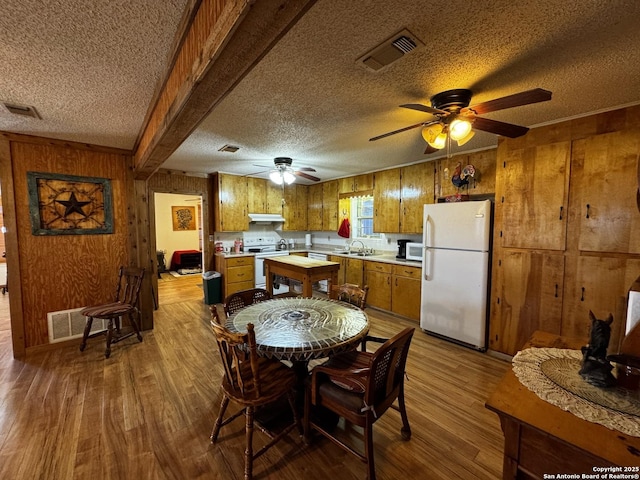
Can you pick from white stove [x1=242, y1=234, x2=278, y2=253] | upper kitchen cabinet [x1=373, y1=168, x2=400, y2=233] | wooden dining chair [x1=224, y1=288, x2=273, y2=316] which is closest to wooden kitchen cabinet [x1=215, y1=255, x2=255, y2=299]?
white stove [x1=242, y1=234, x2=278, y2=253]

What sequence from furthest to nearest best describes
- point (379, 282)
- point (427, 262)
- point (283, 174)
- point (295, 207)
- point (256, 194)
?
point (295, 207), point (256, 194), point (379, 282), point (283, 174), point (427, 262)

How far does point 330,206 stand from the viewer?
5688mm

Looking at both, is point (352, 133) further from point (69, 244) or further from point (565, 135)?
point (69, 244)

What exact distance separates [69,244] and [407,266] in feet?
14.2

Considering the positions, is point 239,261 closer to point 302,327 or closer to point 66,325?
point 66,325

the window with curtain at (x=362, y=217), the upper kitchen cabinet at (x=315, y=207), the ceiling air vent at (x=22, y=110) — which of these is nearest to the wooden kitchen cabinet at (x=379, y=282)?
the window with curtain at (x=362, y=217)

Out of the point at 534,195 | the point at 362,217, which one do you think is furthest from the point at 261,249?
the point at 534,195

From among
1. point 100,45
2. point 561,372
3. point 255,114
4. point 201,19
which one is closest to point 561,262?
point 561,372

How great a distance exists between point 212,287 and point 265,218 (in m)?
1.71

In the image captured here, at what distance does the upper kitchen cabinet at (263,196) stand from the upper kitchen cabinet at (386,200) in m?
2.15

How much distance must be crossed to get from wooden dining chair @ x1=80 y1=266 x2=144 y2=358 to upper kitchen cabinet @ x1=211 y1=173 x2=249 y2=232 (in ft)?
6.02

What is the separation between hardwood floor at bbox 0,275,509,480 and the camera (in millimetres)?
1610

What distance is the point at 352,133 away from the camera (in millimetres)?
2799

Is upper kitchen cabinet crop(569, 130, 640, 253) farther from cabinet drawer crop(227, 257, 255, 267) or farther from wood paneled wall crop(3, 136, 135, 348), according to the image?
wood paneled wall crop(3, 136, 135, 348)
